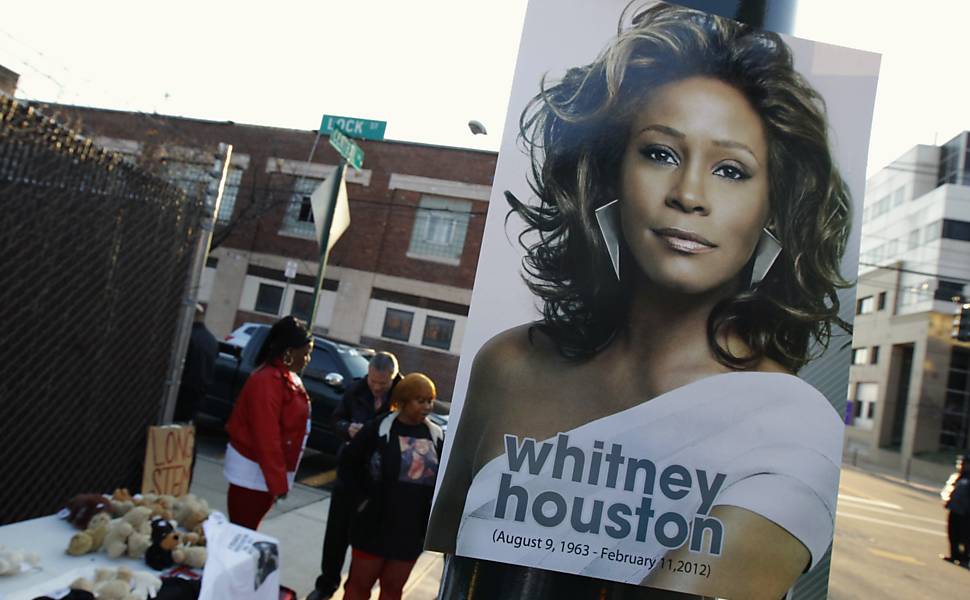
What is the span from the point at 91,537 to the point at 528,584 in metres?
Result: 2.42

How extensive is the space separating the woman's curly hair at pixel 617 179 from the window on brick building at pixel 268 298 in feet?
72.3

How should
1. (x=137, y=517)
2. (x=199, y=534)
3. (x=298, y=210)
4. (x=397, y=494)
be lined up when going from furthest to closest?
(x=298, y=210)
(x=397, y=494)
(x=199, y=534)
(x=137, y=517)

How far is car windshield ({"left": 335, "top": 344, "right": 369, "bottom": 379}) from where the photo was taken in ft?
30.8

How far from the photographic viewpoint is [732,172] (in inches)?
72.6

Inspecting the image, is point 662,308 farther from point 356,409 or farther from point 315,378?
point 315,378

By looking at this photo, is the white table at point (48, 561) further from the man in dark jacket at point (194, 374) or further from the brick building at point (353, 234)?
the brick building at point (353, 234)

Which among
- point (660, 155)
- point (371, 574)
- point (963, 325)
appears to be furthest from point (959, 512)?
point (660, 155)

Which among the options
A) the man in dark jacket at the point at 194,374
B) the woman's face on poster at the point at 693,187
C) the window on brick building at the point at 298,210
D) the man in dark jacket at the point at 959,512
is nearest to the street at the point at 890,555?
the man in dark jacket at the point at 959,512

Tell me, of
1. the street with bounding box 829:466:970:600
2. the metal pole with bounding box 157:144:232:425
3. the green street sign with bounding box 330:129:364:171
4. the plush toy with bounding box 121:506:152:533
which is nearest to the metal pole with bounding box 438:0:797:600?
the plush toy with bounding box 121:506:152:533

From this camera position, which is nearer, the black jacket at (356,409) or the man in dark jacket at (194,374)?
the black jacket at (356,409)

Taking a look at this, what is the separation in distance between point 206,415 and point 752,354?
31.4 ft

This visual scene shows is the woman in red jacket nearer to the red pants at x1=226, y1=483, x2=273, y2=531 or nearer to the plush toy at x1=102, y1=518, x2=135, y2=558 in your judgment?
the red pants at x1=226, y1=483, x2=273, y2=531

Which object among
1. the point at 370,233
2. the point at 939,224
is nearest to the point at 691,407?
the point at 370,233

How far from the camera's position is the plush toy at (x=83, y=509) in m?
3.43
